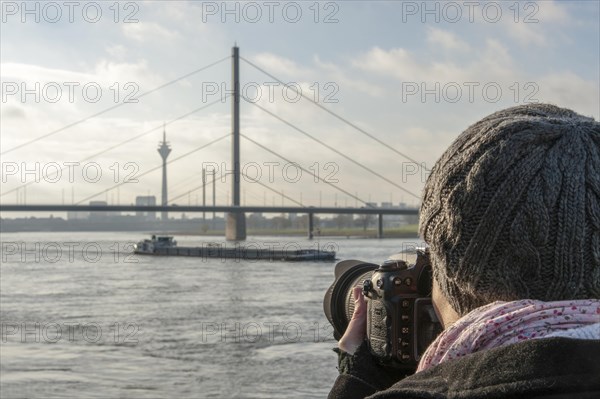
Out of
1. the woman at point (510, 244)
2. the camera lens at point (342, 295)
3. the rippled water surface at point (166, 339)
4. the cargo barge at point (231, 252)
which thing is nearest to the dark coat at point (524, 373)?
the woman at point (510, 244)

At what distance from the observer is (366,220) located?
4462 centimetres

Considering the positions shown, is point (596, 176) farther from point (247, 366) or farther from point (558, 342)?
point (247, 366)

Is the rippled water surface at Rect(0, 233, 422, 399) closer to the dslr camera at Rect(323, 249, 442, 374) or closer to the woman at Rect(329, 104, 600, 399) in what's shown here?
the dslr camera at Rect(323, 249, 442, 374)

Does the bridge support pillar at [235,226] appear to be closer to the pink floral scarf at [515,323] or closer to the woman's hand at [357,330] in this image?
the woman's hand at [357,330]

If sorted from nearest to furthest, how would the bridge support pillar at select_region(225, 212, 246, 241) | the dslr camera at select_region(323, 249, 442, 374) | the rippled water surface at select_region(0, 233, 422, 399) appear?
the dslr camera at select_region(323, 249, 442, 374) → the rippled water surface at select_region(0, 233, 422, 399) → the bridge support pillar at select_region(225, 212, 246, 241)

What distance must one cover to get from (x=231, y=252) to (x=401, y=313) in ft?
95.4

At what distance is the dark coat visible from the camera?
519mm

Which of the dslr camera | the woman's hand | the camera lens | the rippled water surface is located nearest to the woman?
the dslr camera

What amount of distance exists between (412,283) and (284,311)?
1127 cm

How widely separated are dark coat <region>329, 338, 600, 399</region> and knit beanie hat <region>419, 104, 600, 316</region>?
0.28ft

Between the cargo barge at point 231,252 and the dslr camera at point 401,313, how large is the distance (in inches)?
1021

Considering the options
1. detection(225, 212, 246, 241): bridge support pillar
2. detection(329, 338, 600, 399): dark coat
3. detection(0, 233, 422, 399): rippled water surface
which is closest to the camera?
detection(329, 338, 600, 399): dark coat

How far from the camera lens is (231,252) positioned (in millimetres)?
29750

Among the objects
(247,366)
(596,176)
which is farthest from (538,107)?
(247,366)
